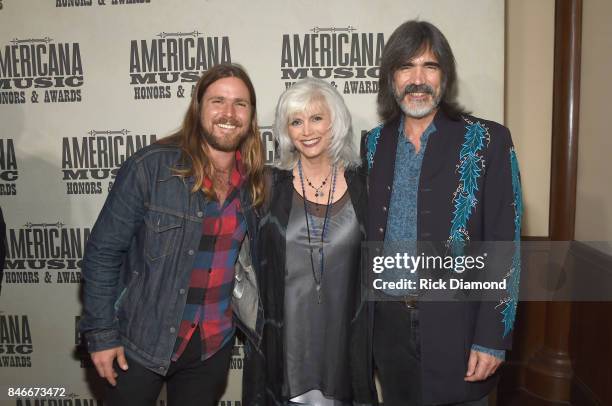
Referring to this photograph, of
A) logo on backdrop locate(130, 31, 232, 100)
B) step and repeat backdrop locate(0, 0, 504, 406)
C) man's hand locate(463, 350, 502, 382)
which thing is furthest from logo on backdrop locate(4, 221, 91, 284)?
man's hand locate(463, 350, 502, 382)

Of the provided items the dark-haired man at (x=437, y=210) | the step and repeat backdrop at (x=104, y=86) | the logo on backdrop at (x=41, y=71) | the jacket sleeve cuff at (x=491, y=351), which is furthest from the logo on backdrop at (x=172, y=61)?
the jacket sleeve cuff at (x=491, y=351)

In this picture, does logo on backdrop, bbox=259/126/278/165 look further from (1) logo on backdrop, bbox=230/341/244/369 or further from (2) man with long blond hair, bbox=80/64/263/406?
(1) logo on backdrop, bbox=230/341/244/369

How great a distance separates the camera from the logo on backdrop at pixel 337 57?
2531mm

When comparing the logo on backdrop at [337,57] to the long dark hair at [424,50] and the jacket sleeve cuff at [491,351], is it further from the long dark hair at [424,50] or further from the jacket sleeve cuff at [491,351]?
the jacket sleeve cuff at [491,351]

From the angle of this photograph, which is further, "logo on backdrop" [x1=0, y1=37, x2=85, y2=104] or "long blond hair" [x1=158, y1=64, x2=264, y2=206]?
"logo on backdrop" [x1=0, y1=37, x2=85, y2=104]

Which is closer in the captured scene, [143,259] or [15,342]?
[143,259]

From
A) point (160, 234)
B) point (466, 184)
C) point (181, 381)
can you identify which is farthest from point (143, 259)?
point (466, 184)

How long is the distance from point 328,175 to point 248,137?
0.38 meters

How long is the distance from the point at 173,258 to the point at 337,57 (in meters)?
1.45

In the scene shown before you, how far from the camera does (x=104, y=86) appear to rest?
103 inches

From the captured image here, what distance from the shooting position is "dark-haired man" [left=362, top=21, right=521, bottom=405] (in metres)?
1.64

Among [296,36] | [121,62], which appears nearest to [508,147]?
[296,36]

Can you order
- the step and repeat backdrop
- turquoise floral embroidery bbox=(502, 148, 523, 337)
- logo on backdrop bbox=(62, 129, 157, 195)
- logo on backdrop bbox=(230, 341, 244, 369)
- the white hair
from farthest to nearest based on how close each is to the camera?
logo on backdrop bbox=(230, 341, 244, 369) → logo on backdrop bbox=(62, 129, 157, 195) → the step and repeat backdrop → the white hair → turquoise floral embroidery bbox=(502, 148, 523, 337)

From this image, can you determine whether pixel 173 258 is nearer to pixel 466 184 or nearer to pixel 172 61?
pixel 466 184
